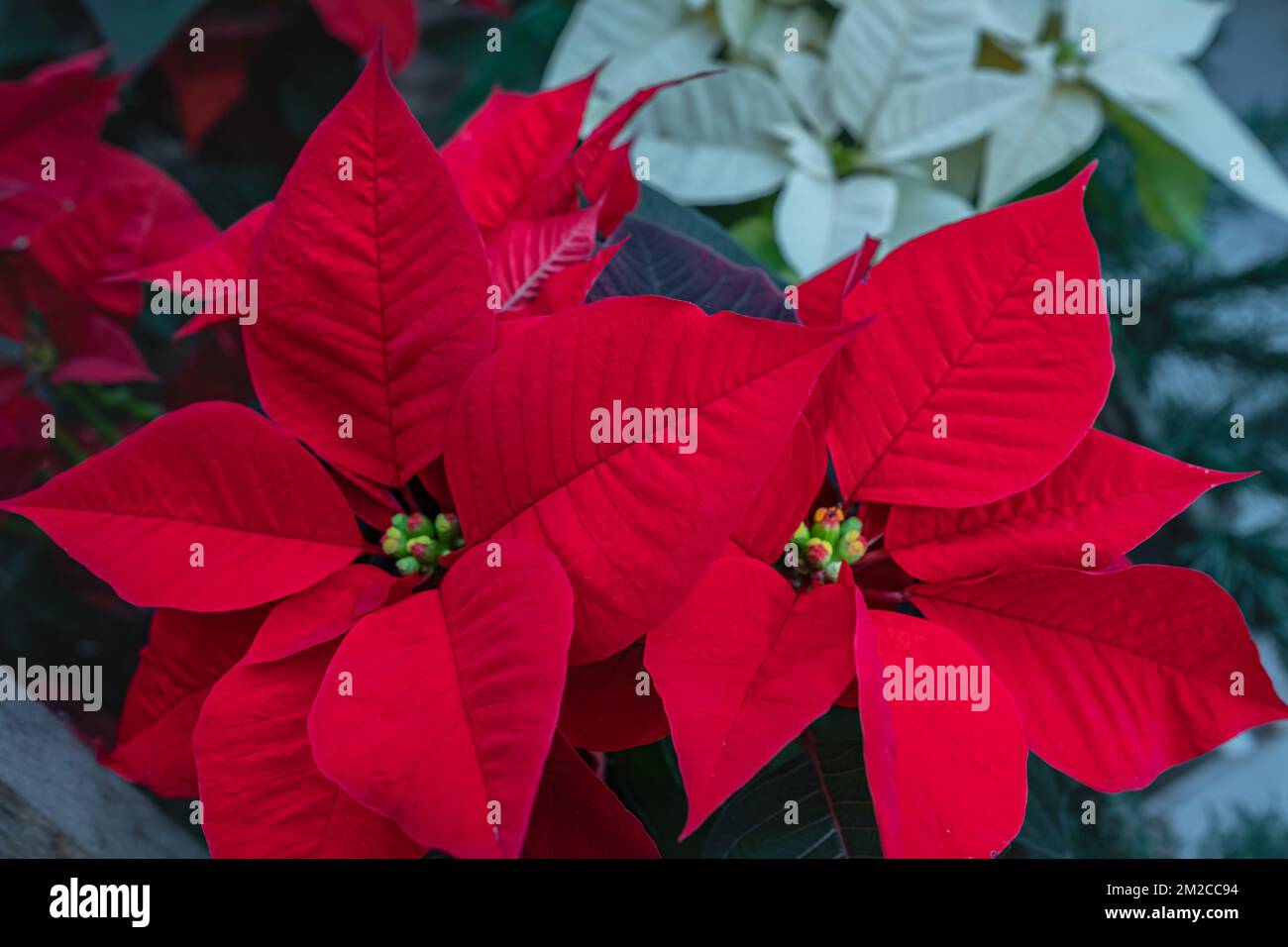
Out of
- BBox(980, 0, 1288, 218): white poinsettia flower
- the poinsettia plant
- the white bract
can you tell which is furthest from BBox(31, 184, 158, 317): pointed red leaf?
BBox(980, 0, 1288, 218): white poinsettia flower

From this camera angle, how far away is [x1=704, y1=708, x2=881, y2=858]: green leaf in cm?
23

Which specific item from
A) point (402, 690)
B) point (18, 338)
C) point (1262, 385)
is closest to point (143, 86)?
point (18, 338)

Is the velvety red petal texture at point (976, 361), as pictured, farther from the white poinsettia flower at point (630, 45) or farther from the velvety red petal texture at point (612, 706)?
the white poinsettia flower at point (630, 45)

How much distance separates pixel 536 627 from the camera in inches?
6.9

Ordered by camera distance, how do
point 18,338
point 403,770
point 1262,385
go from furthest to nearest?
point 1262,385
point 18,338
point 403,770

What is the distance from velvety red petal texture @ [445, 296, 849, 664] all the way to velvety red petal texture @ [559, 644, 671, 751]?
3 cm

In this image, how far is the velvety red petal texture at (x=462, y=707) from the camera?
6.4 inches

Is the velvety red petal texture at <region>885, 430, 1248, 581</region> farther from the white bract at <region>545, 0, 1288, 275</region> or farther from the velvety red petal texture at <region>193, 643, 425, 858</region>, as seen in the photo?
the white bract at <region>545, 0, 1288, 275</region>

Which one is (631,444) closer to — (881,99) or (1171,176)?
(881,99)

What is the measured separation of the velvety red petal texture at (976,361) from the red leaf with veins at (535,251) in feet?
0.21

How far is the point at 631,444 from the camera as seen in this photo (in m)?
0.19

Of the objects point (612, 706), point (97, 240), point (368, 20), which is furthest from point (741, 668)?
point (368, 20)
